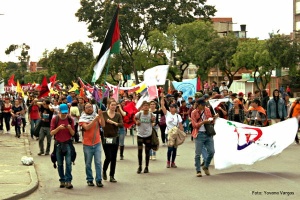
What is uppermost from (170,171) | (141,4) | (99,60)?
(141,4)

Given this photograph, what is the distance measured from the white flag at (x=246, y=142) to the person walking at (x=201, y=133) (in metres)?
0.34

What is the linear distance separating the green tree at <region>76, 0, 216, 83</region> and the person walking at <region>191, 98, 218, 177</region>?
45.0m

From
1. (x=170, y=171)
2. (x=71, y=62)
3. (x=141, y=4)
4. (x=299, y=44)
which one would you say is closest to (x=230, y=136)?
(x=170, y=171)

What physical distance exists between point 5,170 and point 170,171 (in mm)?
3629

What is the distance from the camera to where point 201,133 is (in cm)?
1377

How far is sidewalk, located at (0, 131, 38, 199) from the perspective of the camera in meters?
11.8

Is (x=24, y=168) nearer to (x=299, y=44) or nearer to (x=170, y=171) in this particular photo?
(x=170, y=171)

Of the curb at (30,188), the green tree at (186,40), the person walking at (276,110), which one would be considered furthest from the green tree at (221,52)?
the curb at (30,188)

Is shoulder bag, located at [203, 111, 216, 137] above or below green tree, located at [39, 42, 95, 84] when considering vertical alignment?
below

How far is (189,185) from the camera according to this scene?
12516mm

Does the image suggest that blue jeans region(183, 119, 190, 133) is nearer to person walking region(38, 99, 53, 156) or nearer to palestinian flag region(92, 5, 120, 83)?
person walking region(38, 99, 53, 156)

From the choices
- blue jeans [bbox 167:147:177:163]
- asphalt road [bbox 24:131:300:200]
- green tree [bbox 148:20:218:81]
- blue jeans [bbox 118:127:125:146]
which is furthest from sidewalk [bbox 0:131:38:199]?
green tree [bbox 148:20:218:81]

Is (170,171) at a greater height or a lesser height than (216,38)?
lesser

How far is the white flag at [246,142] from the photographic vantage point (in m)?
14.1
